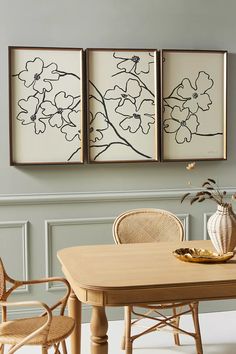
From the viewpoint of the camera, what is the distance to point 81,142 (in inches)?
160

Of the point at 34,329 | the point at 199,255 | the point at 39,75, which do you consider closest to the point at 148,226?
the point at 199,255

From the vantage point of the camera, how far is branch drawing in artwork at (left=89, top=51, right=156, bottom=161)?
4.10m

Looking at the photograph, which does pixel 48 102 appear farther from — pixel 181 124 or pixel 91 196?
pixel 181 124

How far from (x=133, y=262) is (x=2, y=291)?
650 millimetres

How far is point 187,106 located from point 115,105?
0.54 meters

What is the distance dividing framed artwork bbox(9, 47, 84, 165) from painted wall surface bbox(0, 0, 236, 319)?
0.07 m

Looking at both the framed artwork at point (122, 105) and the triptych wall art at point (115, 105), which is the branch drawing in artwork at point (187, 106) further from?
the framed artwork at point (122, 105)

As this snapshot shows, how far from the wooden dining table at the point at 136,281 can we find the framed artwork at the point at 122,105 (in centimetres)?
131

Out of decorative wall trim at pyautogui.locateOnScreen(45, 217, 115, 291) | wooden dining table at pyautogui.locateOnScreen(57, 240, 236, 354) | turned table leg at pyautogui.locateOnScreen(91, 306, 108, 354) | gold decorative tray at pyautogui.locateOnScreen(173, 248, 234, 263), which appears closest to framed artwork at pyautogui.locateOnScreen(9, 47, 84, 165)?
decorative wall trim at pyautogui.locateOnScreen(45, 217, 115, 291)

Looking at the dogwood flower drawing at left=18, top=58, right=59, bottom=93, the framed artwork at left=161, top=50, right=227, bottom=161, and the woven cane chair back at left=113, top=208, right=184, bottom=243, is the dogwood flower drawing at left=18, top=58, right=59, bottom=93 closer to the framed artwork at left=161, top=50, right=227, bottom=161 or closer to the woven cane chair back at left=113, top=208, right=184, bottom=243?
the framed artwork at left=161, top=50, right=227, bottom=161

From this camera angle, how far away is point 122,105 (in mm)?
4145

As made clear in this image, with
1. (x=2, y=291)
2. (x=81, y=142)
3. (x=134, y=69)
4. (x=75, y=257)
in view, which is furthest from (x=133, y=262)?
(x=134, y=69)

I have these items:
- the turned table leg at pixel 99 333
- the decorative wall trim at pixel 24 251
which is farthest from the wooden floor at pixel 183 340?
the turned table leg at pixel 99 333

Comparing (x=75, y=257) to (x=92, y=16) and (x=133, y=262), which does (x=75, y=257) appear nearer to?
(x=133, y=262)
